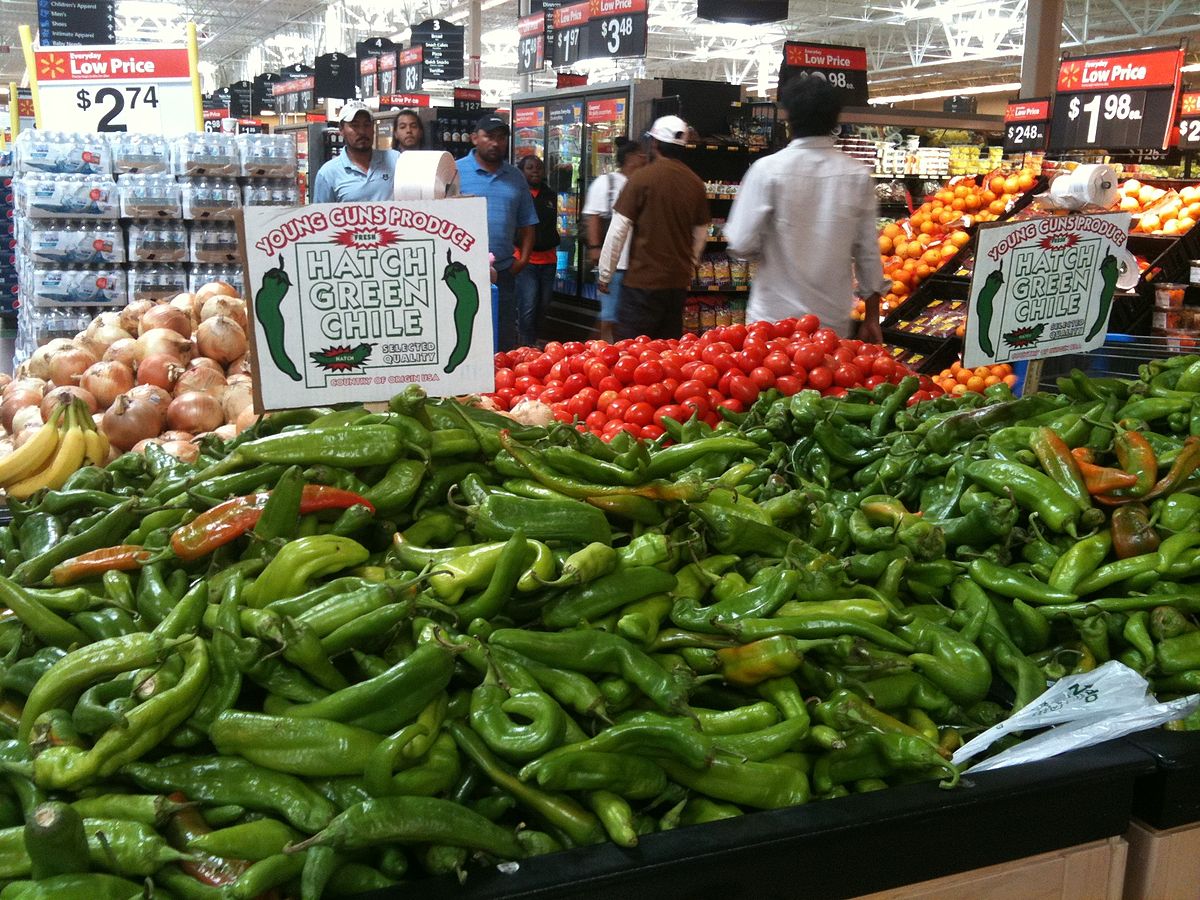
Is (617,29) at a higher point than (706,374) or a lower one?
higher

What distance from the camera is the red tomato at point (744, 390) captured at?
371cm

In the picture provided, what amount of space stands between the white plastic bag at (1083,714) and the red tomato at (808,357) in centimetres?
203

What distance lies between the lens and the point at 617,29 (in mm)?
11328

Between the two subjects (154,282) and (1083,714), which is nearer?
(1083,714)

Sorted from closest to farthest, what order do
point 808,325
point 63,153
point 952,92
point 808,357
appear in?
1. point 808,357
2. point 808,325
3. point 63,153
4. point 952,92

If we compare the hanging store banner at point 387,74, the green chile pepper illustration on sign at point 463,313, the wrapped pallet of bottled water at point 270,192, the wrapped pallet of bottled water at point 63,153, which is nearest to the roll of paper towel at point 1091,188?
the green chile pepper illustration on sign at point 463,313

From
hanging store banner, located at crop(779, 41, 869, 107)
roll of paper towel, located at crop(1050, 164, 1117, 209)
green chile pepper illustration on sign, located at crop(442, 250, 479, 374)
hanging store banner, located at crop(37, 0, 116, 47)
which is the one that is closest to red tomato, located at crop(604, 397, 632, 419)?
green chile pepper illustration on sign, located at crop(442, 250, 479, 374)

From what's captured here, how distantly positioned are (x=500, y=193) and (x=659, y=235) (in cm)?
204

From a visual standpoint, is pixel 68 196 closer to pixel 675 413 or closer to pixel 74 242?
pixel 74 242

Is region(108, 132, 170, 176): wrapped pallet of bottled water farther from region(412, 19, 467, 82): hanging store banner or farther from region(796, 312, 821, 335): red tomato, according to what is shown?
region(412, 19, 467, 82): hanging store banner

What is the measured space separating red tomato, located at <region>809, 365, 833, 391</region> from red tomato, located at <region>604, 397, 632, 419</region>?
635 mm

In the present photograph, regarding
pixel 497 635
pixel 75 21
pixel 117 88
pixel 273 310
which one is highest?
pixel 75 21

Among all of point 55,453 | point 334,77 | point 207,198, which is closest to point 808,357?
point 55,453

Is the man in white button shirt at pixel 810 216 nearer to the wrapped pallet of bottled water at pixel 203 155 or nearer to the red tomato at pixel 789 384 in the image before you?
the red tomato at pixel 789 384
